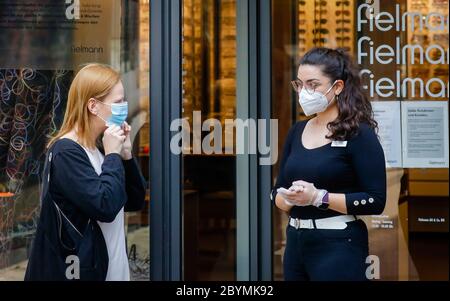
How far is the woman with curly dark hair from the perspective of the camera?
3034 millimetres

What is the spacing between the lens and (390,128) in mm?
4152

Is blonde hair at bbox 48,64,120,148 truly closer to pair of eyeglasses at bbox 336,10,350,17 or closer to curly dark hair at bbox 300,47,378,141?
curly dark hair at bbox 300,47,378,141

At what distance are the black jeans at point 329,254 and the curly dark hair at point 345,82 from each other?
464mm

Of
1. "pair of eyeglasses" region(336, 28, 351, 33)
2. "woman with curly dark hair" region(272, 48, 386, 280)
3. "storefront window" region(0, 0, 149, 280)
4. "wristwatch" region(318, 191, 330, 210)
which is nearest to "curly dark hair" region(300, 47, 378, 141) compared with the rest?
"woman with curly dark hair" region(272, 48, 386, 280)

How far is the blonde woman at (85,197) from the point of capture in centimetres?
320

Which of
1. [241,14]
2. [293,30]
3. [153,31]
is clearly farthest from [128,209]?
[293,30]

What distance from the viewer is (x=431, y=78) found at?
4.25m

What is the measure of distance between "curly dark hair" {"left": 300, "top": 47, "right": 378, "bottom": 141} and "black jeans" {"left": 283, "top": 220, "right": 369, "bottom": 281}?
46cm

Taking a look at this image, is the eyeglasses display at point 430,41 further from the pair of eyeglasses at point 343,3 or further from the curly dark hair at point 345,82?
the curly dark hair at point 345,82

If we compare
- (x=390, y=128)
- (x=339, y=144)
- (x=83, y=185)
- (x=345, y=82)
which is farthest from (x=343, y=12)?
(x=83, y=185)

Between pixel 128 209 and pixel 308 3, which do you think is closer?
pixel 128 209

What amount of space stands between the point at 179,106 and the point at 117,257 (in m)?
0.96

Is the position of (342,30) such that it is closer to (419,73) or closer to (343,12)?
(343,12)
